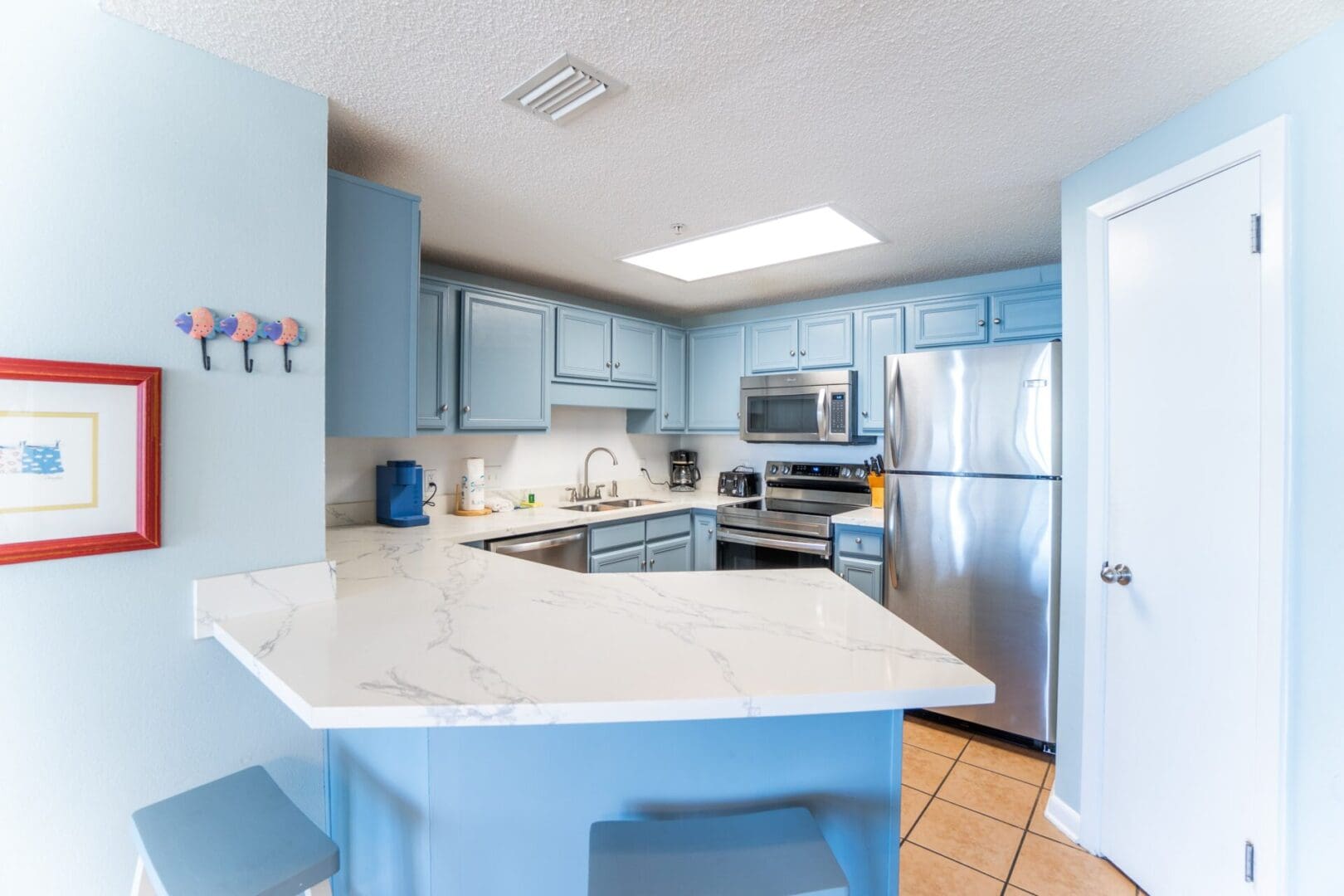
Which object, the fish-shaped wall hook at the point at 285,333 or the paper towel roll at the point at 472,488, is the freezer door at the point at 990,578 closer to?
the paper towel roll at the point at 472,488

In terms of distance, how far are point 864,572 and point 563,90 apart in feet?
8.34

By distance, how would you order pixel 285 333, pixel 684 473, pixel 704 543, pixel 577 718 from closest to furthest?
pixel 577 718
pixel 285 333
pixel 704 543
pixel 684 473

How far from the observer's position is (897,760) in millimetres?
1223

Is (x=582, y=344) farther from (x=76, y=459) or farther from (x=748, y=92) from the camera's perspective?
(x=76, y=459)

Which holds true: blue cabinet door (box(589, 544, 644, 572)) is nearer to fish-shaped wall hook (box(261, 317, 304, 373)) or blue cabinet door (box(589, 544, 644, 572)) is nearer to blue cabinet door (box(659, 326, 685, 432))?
blue cabinet door (box(659, 326, 685, 432))

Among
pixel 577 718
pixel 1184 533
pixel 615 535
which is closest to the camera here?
pixel 577 718

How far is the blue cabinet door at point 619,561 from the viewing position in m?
3.22

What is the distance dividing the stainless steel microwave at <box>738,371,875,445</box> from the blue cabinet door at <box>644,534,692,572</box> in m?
0.80

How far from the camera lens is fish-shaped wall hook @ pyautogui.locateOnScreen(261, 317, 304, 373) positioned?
145 centimetres

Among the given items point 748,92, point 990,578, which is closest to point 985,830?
point 990,578

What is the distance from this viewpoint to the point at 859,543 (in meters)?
3.12

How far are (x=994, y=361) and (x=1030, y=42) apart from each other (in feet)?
4.85

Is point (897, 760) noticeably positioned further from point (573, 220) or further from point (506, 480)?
point (506, 480)

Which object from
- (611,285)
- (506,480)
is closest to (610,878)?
(506,480)
